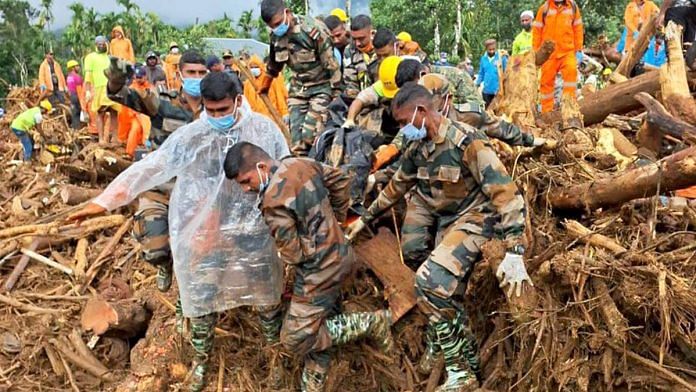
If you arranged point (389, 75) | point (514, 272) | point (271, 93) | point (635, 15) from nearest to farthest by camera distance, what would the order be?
point (514, 272) < point (389, 75) < point (271, 93) < point (635, 15)

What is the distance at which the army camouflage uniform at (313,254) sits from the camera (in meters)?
3.67

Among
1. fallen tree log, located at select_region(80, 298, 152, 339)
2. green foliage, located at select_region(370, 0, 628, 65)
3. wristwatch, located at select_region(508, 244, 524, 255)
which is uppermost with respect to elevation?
wristwatch, located at select_region(508, 244, 524, 255)

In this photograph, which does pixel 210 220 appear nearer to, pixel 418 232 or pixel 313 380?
pixel 313 380

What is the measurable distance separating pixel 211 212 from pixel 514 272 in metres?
1.92

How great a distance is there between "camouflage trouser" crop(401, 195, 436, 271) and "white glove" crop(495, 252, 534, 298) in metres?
0.81

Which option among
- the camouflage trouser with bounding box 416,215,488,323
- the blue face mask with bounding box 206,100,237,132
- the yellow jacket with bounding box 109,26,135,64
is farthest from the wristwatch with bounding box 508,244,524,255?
the yellow jacket with bounding box 109,26,135,64

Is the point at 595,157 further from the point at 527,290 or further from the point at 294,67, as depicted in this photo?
the point at 294,67

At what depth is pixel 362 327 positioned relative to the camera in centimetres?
409

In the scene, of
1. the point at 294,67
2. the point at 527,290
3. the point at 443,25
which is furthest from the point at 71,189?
the point at 443,25

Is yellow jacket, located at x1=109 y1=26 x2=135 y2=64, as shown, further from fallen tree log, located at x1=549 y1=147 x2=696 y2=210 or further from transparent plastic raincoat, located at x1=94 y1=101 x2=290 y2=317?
fallen tree log, located at x1=549 y1=147 x2=696 y2=210

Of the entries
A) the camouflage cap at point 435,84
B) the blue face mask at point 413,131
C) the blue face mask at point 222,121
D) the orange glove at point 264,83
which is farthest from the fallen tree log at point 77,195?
the blue face mask at point 413,131

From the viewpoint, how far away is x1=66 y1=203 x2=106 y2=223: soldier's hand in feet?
12.6

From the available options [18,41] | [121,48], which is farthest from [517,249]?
[18,41]

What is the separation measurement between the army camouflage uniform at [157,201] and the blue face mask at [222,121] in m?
0.68
